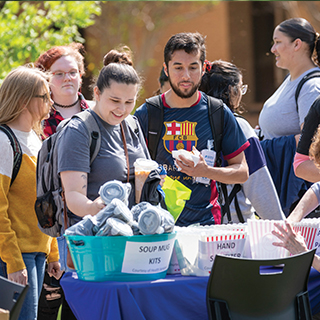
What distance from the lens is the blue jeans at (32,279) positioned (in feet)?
8.29

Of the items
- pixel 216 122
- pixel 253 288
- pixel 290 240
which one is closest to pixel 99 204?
pixel 253 288

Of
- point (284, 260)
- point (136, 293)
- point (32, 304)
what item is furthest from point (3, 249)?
point (284, 260)

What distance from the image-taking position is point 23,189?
103 inches

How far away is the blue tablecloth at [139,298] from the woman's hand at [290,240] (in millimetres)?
362

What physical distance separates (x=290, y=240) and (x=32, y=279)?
1.32 metres

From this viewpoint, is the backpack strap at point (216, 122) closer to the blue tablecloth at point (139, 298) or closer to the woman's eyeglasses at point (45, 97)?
the woman's eyeglasses at point (45, 97)

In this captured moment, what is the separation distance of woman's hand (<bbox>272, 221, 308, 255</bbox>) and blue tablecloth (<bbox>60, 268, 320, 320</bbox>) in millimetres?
362

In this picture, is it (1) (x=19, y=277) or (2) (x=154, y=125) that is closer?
(1) (x=19, y=277)

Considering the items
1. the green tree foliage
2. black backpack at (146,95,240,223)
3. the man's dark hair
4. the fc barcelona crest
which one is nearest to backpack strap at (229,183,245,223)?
black backpack at (146,95,240,223)

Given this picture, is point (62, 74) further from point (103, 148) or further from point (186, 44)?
point (103, 148)

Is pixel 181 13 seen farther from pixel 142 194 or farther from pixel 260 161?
pixel 142 194

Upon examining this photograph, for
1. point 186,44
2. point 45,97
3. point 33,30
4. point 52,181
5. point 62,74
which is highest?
point 33,30

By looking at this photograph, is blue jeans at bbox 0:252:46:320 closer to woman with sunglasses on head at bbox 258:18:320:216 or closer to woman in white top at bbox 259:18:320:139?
woman with sunglasses on head at bbox 258:18:320:216

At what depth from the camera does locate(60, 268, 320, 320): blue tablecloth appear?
191 centimetres
